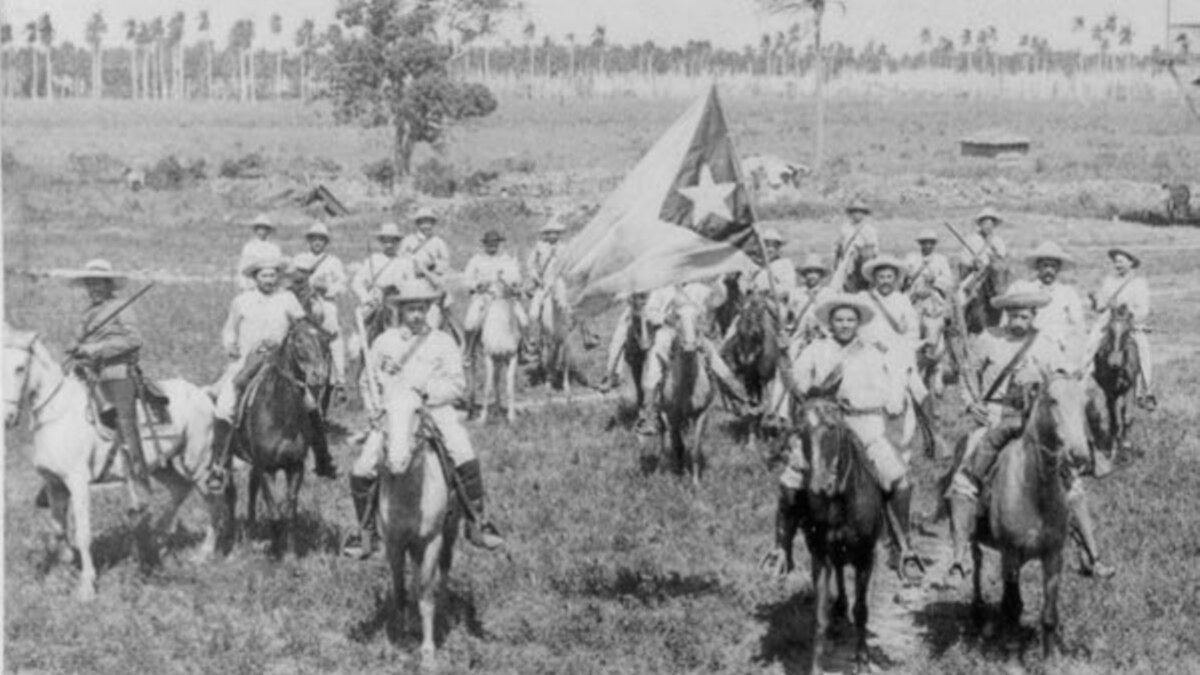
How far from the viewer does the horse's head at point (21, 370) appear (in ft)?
39.0

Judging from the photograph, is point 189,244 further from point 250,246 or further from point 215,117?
point 215,117

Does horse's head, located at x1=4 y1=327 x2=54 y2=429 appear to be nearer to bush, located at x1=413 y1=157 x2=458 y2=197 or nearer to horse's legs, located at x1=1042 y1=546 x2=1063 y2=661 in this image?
horse's legs, located at x1=1042 y1=546 x2=1063 y2=661

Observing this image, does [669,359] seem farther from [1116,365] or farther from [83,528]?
[83,528]

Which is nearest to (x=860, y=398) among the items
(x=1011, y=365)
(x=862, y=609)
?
(x=1011, y=365)

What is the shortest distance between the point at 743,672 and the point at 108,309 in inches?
262

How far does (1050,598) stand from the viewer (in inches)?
422

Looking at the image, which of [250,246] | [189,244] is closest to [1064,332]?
[250,246]

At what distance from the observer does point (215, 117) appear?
390 ft

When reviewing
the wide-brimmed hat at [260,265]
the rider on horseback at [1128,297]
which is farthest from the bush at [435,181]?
the wide-brimmed hat at [260,265]

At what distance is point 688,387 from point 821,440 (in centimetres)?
647

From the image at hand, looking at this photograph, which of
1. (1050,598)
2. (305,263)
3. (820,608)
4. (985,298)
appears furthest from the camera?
(985,298)

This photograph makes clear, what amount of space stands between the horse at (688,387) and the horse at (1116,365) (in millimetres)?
5022

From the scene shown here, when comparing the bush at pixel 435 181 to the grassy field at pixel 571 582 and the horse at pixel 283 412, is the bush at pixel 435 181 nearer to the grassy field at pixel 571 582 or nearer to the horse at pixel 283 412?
the grassy field at pixel 571 582

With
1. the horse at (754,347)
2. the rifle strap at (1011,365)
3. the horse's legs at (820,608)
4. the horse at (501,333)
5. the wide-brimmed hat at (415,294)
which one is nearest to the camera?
the horse's legs at (820,608)
